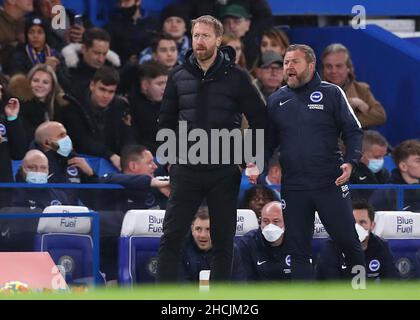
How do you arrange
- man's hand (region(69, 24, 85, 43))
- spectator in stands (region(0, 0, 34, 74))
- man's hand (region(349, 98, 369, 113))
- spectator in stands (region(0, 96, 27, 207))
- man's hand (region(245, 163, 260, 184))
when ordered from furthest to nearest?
man's hand (region(349, 98, 369, 113)) → man's hand (region(69, 24, 85, 43)) → spectator in stands (region(0, 0, 34, 74)) → spectator in stands (region(0, 96, 27, 207)) → man's hand (region(245, 163, 260, 184))

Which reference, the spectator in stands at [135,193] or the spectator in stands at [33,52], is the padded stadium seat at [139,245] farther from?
the spectator in stands at [33,52]

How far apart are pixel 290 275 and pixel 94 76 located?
4100 mm

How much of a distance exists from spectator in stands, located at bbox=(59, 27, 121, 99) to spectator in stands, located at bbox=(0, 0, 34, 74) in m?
0.57

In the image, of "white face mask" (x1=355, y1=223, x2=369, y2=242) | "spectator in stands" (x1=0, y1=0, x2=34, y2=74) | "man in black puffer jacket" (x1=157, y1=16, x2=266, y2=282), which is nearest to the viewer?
"man in black puffer jacket" (x1=157, y1=16, x2=266, y2=282)

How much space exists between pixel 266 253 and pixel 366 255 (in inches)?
36.7

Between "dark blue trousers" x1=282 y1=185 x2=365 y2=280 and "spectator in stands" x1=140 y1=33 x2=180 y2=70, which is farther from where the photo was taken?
"spectator in stands" x1=140 y1=33 x2=180 y2=70

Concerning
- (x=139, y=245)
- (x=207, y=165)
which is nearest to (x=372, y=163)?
(x=139, y=245)

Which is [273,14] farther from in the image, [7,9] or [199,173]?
[199,173]

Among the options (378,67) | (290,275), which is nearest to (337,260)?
(290,275)

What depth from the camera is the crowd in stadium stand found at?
42.1 feet

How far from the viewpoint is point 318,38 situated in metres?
19.5

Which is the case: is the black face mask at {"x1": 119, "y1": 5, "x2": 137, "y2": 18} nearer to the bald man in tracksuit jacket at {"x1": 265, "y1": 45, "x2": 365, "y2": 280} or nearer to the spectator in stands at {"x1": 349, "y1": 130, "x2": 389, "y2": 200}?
the spectator in stands at {"x1": 349, "y1": 130, "x2": 389, "y2": 200}

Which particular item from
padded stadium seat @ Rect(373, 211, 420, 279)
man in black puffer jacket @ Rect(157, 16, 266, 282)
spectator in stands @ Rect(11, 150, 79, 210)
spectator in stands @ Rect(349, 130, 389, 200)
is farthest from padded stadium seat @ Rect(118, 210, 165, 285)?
spectator in stands @ Rect(349, 130, 389, 200)

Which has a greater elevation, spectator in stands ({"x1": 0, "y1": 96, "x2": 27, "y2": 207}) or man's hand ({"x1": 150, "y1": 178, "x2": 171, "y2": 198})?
spectator in stands ({"x1": 0, "y1": 96, "x2": 27, "y2": 207})
